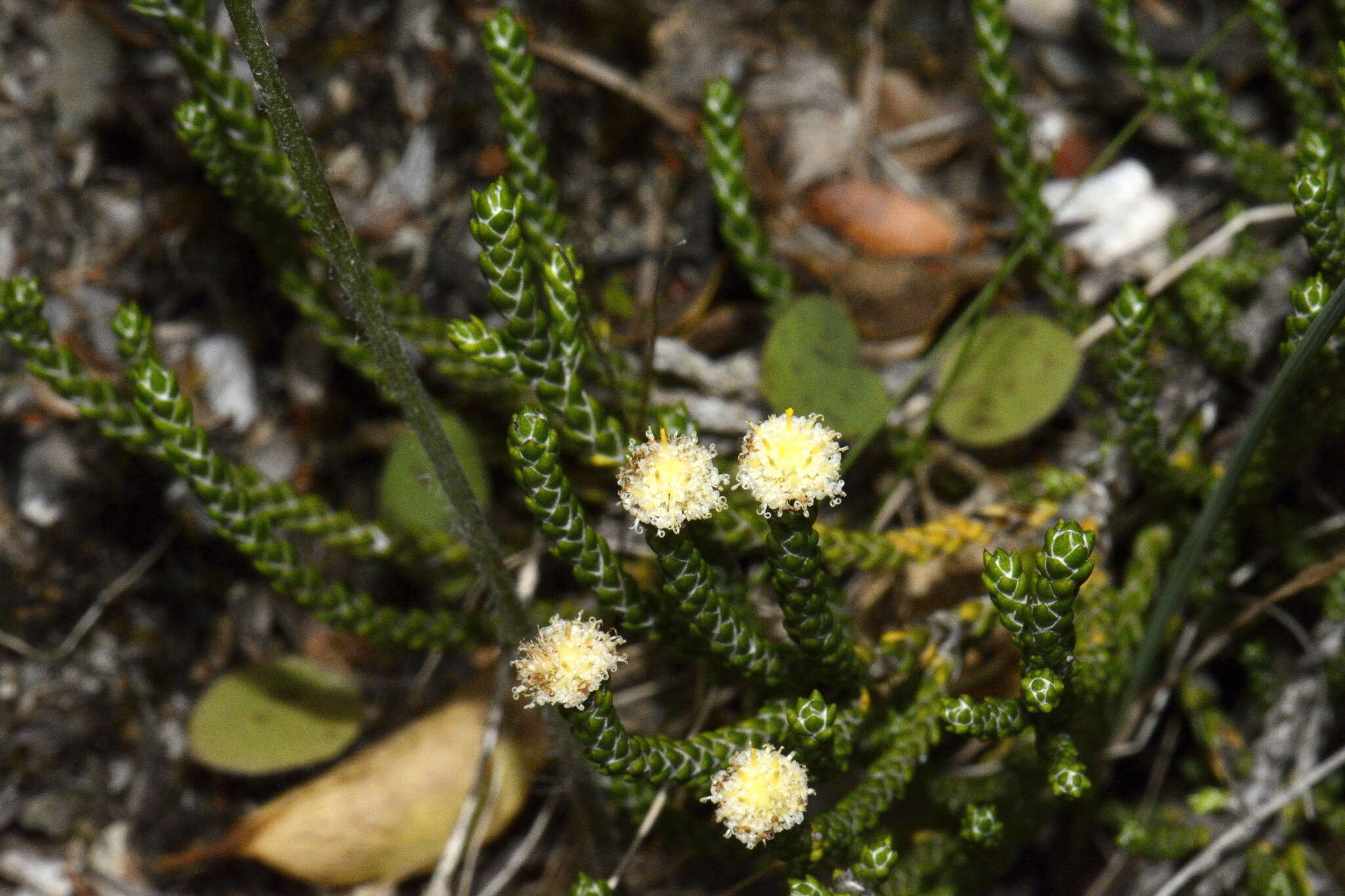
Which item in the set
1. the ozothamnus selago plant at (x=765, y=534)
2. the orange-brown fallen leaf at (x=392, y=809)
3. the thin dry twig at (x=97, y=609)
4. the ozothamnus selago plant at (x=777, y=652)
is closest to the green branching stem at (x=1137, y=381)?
the ozothamnus selago plant at (x=765, y=534)

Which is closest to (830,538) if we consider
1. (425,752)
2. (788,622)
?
(788,622)

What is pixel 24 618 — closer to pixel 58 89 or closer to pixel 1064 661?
pixel 58 89

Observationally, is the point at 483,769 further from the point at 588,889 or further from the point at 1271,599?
the point at 1271,599

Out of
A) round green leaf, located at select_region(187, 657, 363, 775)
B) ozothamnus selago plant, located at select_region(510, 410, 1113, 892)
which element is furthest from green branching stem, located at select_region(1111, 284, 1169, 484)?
round green leaf, located at select_region(187, 657, 363, 775)

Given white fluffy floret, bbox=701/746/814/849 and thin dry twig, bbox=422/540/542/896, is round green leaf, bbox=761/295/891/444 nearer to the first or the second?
thin dry twig, bbox=422/540/542/896

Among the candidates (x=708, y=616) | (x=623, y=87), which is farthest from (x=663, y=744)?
(x=623, y=87)
